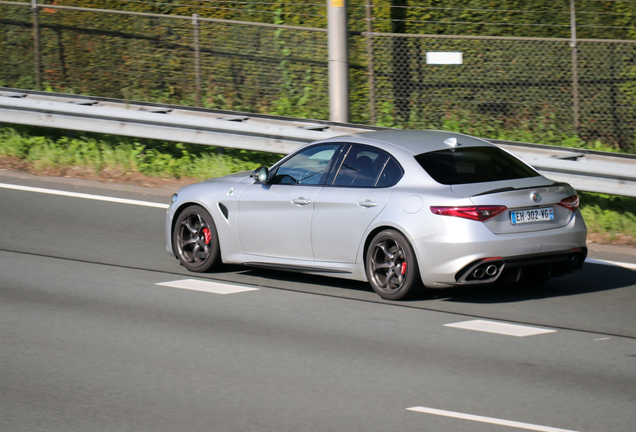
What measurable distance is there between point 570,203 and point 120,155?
8.19 metres

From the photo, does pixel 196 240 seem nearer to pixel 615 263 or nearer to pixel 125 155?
pixel 615 263

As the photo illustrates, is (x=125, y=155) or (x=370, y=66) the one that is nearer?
(x=125, y=155)

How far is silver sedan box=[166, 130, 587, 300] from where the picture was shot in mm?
7793

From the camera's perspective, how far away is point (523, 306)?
8.12 meters

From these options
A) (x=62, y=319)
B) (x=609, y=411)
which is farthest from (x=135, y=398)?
(x=609, y=411)

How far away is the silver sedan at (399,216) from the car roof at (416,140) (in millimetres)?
12

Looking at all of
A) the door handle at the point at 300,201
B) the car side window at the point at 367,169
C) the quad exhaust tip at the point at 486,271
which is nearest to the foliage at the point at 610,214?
the quad exhaust tip at the point at 486,271

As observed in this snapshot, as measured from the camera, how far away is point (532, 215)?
7.93 meters

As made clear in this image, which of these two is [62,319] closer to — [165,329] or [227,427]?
[165,329]

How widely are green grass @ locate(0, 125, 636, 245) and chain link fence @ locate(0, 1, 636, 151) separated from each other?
226 cm

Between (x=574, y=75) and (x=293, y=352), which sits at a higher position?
(x=574, y=75)

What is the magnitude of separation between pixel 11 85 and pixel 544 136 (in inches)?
402

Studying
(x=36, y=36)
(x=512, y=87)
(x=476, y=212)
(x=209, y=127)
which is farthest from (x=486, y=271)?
(x=36, y=36)

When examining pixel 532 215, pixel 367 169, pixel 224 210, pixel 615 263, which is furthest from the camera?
pixel 615 263
